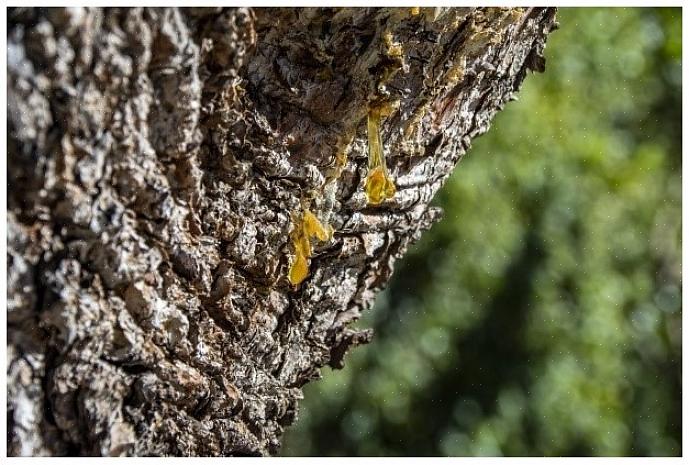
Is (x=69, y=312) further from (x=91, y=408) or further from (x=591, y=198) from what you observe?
(x=591, y=198)

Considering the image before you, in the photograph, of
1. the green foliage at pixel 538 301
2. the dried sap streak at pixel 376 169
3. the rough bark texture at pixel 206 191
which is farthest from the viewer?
the green foliage at pixel 538 301

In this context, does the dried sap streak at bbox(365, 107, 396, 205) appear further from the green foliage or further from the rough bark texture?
the green foliage

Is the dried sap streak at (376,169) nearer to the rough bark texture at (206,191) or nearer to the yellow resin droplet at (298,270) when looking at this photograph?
the rough bark texture at (206,191)

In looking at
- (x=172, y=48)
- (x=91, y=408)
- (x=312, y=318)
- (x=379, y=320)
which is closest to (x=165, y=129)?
(x=172, y=48)

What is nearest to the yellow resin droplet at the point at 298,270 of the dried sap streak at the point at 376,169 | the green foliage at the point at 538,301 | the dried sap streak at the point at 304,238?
the dried sap streak at the point at 304,238

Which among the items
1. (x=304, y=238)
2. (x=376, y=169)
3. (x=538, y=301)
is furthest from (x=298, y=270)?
(x=538, y=301)

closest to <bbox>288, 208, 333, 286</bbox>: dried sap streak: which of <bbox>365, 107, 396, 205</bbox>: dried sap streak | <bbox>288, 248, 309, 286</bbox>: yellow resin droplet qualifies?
<bbox>288, 248, 309, 286</bbox>: yellow resin droplet
